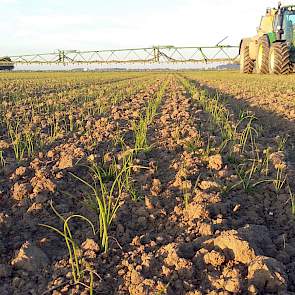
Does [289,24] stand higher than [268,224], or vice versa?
[289,24]

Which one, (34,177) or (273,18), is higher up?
(273,18)

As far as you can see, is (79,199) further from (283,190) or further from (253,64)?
(253,64)

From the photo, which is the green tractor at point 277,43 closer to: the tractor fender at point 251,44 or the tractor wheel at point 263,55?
the tractor wheel at point 263,55

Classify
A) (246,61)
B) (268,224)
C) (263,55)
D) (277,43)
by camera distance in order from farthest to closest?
1. (246,61)
2. (263,55)
3. (277,43)
4. (268,224)

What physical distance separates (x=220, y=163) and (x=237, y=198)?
1.85 ft

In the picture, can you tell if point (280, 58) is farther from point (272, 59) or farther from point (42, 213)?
point (42, 213)

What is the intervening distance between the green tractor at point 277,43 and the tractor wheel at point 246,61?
2179 millimetres

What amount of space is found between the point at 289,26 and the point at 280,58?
152 centimetres

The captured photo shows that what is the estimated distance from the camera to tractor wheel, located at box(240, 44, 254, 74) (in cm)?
1909

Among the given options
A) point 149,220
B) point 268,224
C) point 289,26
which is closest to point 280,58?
point 289,26

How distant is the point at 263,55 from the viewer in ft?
50.1

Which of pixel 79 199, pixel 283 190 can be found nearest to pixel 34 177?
pixel 79 199

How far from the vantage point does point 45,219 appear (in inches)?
94.3

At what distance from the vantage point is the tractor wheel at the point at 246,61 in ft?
62.6
